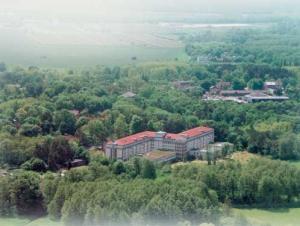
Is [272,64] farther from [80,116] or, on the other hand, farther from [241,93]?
[80,116]

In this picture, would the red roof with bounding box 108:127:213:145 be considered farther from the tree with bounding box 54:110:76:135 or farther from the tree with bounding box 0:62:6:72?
the tree with bounding box 0:62:6:72

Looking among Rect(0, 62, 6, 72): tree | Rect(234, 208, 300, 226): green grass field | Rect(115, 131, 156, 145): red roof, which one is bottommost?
Rect(234, 208, 300, 226): green grass field

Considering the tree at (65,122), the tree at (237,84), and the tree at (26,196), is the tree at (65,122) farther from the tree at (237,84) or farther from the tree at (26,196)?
the tree at (237,84)

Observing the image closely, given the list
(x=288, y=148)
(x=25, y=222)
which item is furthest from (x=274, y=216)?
(x=288, y=148)

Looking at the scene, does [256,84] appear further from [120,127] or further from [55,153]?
[55,153]

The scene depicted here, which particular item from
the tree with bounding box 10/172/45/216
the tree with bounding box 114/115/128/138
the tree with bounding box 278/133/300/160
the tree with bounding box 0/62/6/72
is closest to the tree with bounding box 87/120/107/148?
the tree with bounding box 114/115/128/138
